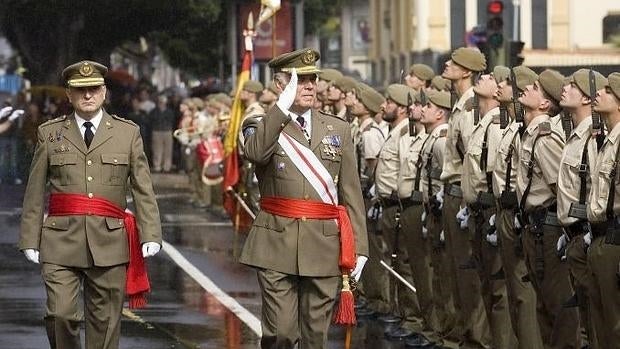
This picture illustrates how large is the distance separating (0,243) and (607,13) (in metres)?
38.7

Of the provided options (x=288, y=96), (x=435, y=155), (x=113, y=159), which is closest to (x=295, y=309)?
(x=288, y=96)

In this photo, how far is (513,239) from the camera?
1291 cm

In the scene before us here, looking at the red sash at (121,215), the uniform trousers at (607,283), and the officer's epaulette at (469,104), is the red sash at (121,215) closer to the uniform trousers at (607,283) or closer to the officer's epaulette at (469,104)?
the uniform trousers at (607,283)

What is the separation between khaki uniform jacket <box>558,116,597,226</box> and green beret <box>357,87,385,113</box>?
6.13 m

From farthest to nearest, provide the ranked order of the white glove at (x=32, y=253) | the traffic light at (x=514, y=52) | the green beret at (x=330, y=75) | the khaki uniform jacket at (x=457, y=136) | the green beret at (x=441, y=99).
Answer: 1. the traffic light at (x=514, y=52)
2. the green beret at (x=330, y=75)
3. the green beret at (x=441, y=99)
4. the khaki uniform jacket at (x=457, y=136)
5. the white glove at (x=32, y=253)

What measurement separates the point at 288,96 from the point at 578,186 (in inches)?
68.9

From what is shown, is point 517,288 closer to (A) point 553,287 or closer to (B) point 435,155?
(A) point 553,287

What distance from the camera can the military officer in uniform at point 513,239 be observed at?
42.1 ft

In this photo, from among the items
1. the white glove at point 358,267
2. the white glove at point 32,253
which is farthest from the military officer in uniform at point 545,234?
the white glove at point 32,253

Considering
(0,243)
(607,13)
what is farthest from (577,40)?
(0,243)

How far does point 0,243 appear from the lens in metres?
24.9

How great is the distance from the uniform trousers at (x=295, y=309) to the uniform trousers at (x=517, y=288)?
5.76 feet

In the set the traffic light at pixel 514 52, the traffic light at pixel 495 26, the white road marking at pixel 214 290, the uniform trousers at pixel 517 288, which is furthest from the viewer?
the traffic light at pixel 495 26

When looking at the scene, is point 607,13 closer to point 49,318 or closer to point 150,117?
point 150,117
